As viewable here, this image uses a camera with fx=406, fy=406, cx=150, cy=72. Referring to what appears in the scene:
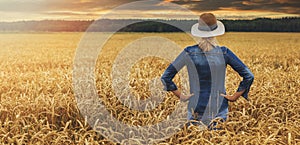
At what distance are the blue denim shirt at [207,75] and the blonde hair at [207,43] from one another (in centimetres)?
4

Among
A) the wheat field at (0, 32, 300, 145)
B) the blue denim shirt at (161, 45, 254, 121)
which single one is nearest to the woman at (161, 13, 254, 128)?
the blue denim shirt at (161, 45, 254, 121)

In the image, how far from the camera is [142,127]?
463cm

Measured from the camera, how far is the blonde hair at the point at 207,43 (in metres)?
4.29

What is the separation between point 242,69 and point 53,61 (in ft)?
31.0

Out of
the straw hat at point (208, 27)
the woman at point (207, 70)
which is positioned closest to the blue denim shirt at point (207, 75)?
the woman at point (207, 70)

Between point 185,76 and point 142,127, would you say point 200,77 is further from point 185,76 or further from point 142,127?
point 185,76

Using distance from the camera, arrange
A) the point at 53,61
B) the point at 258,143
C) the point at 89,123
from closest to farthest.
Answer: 1. the point at 258,143
2. the point at 89,123
3. the point at 53,61

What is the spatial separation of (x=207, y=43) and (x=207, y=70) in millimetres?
308

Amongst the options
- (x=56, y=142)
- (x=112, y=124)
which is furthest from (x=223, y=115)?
(x=56, y=142)

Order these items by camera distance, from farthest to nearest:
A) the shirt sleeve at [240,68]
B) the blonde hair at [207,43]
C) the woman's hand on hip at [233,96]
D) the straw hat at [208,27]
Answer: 1. the woman's hand on hip at [233,96]
2. the shirt sleeve at [240,68]
3. the blonde hair at [207,43]
4. the straw hat at [208,27]

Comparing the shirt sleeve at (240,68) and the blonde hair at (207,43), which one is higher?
the blonde hair at (207,43)

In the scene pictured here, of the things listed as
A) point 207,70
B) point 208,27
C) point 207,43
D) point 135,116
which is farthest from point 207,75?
point 135,116

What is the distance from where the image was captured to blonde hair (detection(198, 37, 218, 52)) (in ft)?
14.1

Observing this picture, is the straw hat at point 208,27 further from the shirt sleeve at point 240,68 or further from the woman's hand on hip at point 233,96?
the woman's hand on hip at point 233,96
